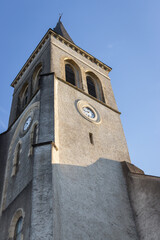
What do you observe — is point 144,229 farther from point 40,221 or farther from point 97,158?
point 40,221

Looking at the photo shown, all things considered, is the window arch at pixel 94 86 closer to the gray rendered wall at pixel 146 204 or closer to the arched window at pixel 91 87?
the arched window at pixel 91 87

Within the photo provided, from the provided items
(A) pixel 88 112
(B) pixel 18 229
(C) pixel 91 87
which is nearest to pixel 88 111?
(A) pixel 88 112

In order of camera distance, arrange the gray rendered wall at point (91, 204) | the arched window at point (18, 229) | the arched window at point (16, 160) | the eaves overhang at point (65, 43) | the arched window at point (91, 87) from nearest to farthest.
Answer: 1. the gray rendered wall at point (91, 204)
2. the arched window at point (18, 229)
3. the arched window at point (16, 160)
4. the arched window at point (91, 87)
5. the eaves overhang at point (65, 43)

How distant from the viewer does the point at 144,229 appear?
477 inches

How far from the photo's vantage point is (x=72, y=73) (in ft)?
65.7

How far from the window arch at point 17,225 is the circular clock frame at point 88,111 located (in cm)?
606

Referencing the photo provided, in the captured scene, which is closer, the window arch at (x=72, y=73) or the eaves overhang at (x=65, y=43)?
the window arch at (x=72, y=73)

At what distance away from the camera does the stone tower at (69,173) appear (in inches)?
416

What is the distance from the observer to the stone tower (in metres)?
10.6

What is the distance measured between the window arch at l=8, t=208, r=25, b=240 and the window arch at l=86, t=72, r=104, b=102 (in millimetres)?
9849

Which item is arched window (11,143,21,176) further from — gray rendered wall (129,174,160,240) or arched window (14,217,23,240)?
gray rendered wall (129,174,160,240)

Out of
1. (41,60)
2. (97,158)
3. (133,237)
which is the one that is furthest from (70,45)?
(133,237)

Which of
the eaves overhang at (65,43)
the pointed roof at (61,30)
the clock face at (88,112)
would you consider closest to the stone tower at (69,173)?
the clock face at (88,112)

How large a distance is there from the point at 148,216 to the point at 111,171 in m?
2.73
